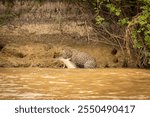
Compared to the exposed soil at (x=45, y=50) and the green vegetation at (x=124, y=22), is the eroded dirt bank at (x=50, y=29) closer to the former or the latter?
the exposed soil at (x=45, y=50)

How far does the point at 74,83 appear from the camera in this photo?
8.80 metres

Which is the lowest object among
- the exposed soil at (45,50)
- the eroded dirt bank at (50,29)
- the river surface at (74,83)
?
the river surface at (74,83)

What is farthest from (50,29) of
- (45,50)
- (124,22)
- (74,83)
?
(74,83)

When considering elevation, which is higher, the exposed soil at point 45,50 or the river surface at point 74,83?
the exposed soil at point 45,50

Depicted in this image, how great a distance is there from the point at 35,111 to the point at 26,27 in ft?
24.1

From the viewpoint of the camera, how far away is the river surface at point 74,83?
299 inches

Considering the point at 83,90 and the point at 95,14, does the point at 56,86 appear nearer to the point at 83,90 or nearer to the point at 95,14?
the point at 83,90

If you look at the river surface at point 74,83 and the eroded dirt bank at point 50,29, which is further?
the eroded dirt bank at point 50,29

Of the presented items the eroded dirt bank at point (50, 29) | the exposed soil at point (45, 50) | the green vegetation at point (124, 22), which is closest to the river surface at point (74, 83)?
the exposed soil at point (45, 50)

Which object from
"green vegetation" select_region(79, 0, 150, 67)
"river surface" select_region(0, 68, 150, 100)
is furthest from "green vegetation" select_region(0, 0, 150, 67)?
"river surface" select_region(0, 68, 150, 100)

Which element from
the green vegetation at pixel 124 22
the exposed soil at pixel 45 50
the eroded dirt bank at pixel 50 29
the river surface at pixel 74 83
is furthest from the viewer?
the eroded dirt bank at pixel 50 29

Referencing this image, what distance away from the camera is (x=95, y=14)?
1270cm

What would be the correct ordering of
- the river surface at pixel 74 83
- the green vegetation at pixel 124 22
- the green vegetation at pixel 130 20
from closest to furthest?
the river surface at pixel 74 83
the green vegetation at pixel 130 20
the green vegetation at pixel 124 22

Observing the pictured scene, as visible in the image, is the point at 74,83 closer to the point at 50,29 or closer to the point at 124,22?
the point at 124,22
